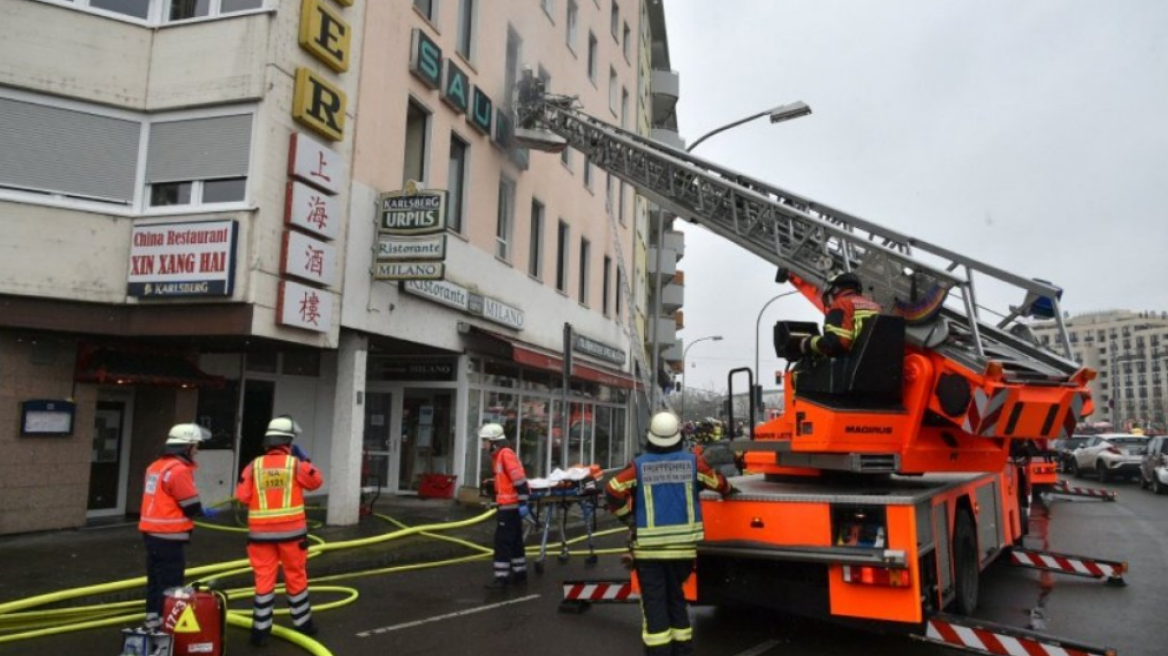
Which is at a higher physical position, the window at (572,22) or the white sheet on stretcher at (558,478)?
the window at (572,22)

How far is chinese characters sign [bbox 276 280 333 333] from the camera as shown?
10.7 metres

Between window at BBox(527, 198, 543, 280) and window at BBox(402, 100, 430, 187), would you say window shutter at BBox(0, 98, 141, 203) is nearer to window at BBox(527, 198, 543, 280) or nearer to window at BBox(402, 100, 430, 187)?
window at BBox(402, 100, 430, 187)

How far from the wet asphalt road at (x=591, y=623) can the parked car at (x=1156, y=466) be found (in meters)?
13.9

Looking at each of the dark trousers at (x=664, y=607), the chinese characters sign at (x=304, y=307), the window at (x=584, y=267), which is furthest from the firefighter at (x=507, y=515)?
the window at (x=584, y=267)

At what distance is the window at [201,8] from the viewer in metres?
11.1

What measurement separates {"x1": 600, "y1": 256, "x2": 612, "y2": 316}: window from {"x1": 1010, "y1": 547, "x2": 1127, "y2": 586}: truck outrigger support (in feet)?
54.6

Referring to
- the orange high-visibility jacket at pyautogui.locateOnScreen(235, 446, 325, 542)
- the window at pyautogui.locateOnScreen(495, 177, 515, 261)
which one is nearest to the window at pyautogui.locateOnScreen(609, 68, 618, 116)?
the window at pyautogui.locateOnScreen(495, 177, 515, 261)

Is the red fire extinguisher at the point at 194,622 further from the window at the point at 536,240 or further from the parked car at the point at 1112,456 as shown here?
the parked car at the point at 1112,456

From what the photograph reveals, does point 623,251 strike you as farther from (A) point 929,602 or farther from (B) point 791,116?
(A) point 929,602

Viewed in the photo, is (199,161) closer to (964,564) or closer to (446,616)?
(446,616)

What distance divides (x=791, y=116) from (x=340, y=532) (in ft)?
37.5

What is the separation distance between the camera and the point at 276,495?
6215 millimetres

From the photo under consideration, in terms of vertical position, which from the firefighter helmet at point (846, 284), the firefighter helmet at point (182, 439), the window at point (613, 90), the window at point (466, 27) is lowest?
the firefighter helmet at point (182, 439)

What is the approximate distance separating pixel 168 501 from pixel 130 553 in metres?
4.02
